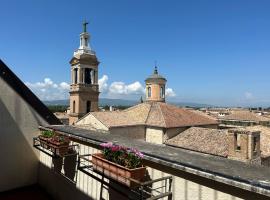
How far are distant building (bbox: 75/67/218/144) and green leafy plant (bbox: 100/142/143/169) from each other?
19960mm

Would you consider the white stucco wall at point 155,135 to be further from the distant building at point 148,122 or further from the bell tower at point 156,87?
the bell tower at point 156,87

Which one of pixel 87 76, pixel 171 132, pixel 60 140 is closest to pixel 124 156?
pixel 60 140

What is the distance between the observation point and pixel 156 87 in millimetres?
35812

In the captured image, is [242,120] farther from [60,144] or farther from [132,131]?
[60,144]

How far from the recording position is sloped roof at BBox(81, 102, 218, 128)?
85.9 ft

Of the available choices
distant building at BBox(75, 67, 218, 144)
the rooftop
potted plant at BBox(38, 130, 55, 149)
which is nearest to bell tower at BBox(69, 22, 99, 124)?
distant building at BBox(75, 67, 218, 144)

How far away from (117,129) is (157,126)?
404cm

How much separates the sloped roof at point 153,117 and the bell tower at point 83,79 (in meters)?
3.57

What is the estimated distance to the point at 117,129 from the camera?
25547mm

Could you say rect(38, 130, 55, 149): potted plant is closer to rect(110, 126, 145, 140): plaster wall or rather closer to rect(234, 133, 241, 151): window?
rect(234, 133, 241, 151): window

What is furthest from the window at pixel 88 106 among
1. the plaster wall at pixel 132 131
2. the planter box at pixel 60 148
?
the planter box at pixel 60 148

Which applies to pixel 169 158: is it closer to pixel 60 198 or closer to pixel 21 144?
pixel 60 198

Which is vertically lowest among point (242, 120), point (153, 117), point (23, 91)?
point (242, 120)

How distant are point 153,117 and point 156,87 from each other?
26.7ft
